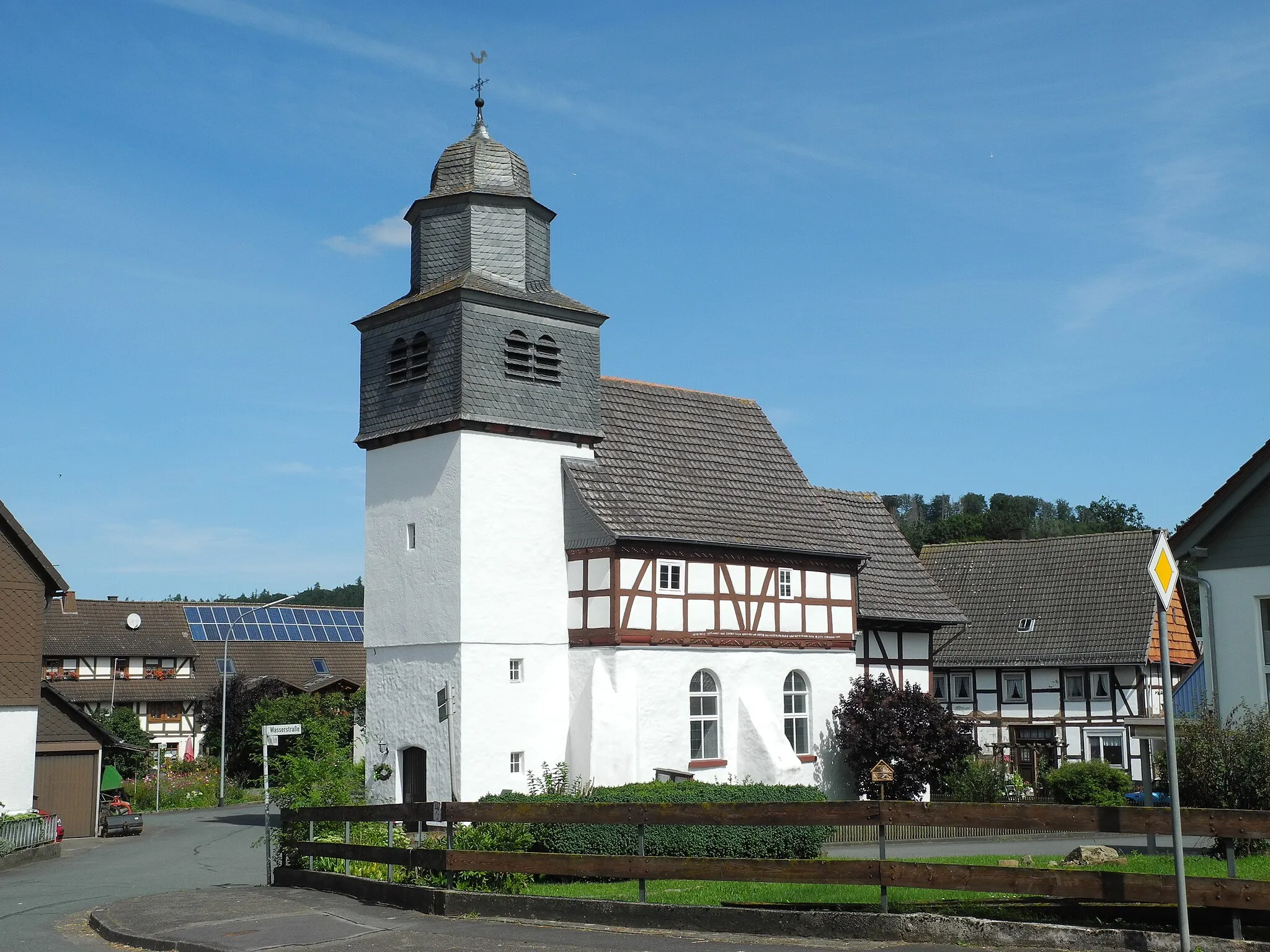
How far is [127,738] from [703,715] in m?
33.0

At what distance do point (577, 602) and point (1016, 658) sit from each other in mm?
20870

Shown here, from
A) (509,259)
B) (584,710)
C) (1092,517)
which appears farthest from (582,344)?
(1092,517)

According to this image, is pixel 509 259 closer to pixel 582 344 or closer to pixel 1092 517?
pixel 582 344

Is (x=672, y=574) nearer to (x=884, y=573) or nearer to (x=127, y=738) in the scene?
(x=884, y=573)

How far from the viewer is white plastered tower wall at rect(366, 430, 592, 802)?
28.2 metres

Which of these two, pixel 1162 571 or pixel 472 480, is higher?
pixel 472 480

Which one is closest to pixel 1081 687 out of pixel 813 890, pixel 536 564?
pixel 536 564

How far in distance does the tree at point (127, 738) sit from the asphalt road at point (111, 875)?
10510mm

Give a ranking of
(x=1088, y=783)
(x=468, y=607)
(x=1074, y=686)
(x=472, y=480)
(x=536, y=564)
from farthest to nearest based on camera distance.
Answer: (x=1074, y=686) < (x=1088, y=783) < (x=536, y=564) < (x=472, y=480) < (x=468, y=607)

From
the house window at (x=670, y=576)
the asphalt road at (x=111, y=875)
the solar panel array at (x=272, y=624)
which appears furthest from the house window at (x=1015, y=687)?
the solar panel array at (x=272, y=624)

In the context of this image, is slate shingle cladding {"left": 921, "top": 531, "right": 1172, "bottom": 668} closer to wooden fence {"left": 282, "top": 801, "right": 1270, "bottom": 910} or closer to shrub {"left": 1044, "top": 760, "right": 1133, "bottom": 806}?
shrub {"left": 1044, "top": 760, "right": 1133, "bottom": 806}

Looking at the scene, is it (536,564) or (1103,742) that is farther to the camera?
(1103,742)

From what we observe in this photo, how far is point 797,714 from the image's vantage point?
3272cm

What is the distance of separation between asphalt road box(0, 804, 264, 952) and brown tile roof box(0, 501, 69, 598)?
7089mm
